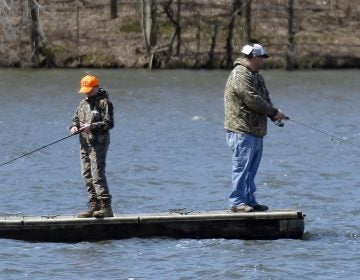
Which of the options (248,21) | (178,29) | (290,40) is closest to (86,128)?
(178,29)

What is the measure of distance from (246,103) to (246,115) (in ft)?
0.61

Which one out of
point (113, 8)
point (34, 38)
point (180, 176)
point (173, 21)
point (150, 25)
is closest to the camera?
point (180, 176)

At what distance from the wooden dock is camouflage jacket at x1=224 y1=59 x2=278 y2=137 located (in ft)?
3.23

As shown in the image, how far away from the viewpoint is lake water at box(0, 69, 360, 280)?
13188 millimetres

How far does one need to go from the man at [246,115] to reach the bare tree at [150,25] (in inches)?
1427

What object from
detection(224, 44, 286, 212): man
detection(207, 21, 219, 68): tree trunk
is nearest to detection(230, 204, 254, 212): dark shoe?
detection(224, 44, 286, 212): man

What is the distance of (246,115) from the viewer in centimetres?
1405

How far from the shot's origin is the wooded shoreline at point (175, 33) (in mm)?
50719

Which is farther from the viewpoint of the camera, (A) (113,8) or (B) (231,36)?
(A) (113,8)

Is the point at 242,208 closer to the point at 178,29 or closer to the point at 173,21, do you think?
the point at 178,29

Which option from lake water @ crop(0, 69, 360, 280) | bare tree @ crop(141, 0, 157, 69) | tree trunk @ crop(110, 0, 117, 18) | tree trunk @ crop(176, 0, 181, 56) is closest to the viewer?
lake water @ crop(0, 69, 360, 280)

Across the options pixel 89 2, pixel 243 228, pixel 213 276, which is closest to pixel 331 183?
pixel 243 228

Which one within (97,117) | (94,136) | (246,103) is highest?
(246,103)

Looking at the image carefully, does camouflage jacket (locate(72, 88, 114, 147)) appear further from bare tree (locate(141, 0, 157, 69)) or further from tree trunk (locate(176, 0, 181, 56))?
tree trunk (locate(176, 0, 181, 56))
